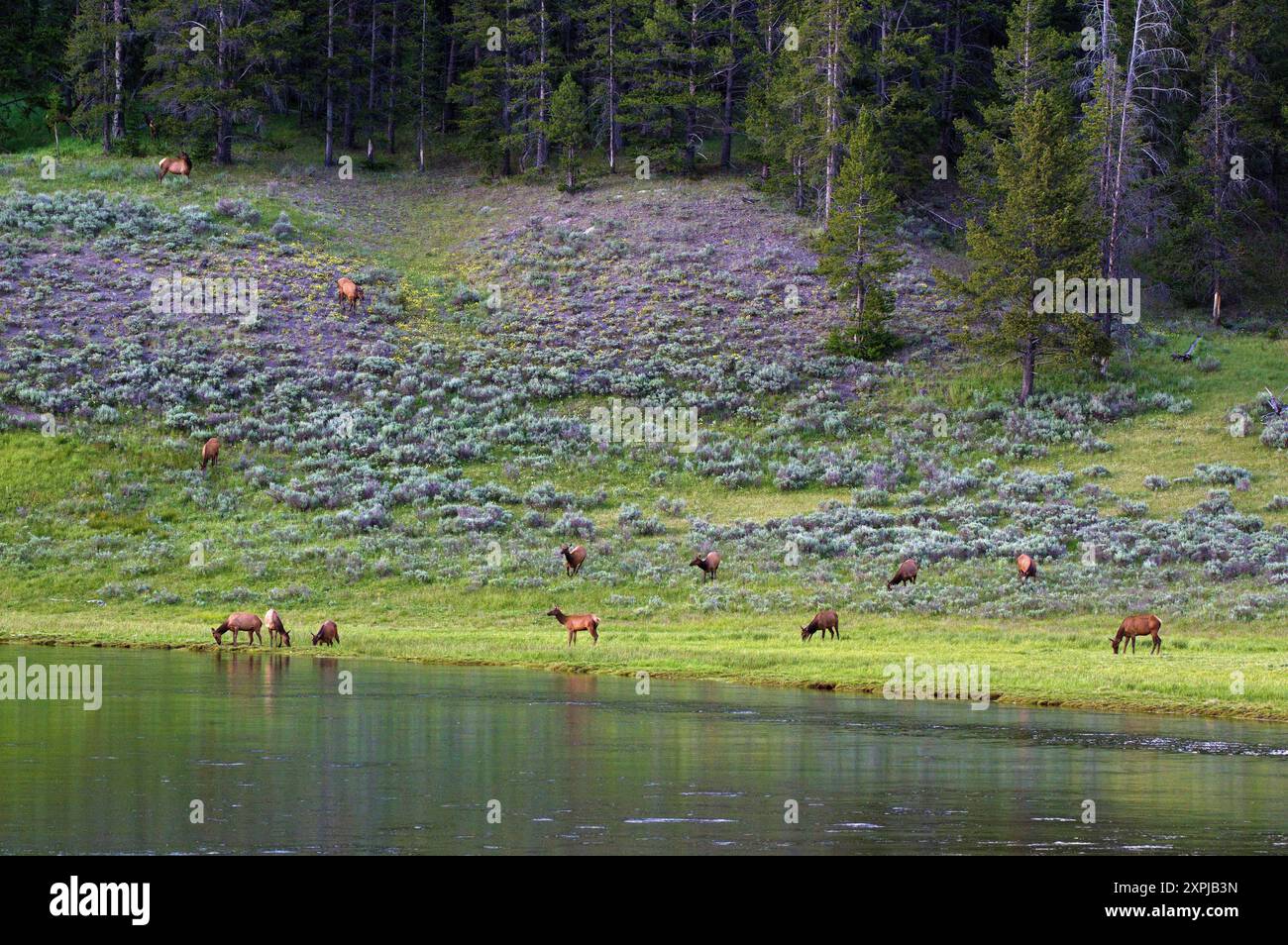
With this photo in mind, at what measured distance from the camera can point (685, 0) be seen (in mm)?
79625

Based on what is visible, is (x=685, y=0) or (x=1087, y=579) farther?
(x=685, y=0)

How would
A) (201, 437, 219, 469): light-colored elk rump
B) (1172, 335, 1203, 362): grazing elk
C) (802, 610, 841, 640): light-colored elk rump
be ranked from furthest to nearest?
(1172, 335, 1203, 362): grazing elk < (201, 437, 219, 469): light-colored elk rump < (802, 610, 841, 640): light-colored elk rump

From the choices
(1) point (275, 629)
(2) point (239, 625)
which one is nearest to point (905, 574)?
(1) point (275, 629)

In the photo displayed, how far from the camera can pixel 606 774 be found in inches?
662

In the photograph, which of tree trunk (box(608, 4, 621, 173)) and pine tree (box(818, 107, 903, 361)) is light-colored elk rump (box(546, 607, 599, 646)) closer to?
pine tree (box(818, 107, 903, 361))

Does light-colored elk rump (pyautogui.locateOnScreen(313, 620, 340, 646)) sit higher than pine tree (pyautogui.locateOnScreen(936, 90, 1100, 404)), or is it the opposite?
pine tree (pyautogui.locateOnScreen(936, 90, 1100, 404))

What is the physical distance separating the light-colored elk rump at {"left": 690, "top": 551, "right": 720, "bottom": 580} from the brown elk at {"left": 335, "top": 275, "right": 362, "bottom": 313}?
2970 cm

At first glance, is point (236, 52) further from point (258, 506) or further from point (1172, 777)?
point (1172, 777)

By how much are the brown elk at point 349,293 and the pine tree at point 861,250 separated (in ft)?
69.8

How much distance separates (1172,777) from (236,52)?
235 ft

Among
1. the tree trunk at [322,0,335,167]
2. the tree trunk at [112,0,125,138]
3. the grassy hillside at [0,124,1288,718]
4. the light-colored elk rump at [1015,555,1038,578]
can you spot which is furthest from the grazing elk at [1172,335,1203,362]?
the tree trunk at [112,0,125,138]

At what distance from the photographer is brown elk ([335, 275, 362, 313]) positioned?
64.6 metres

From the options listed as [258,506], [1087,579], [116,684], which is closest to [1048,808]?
[116,684]
